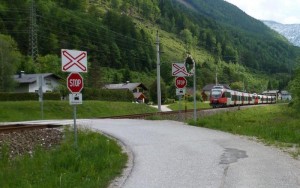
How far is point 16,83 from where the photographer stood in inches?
3361

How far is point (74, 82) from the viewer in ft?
41.4

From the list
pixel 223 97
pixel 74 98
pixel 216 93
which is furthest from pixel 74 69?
pixel 216 93

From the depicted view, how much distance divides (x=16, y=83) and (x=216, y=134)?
240 ft

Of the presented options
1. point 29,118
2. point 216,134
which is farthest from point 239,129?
point 29,118

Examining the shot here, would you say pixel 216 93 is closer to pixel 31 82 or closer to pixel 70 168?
pixel 31 82

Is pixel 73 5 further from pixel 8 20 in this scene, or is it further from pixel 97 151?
pixel 97 151

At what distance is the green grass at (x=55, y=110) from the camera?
40.4 meters

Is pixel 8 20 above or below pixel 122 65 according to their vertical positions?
above

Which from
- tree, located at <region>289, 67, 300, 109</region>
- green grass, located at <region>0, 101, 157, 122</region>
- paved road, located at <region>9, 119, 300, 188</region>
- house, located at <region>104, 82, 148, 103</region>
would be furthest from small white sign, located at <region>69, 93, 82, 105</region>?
house, located at <region>104, 82, 148, 103</region>

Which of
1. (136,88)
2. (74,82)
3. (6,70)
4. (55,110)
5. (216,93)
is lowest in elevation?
(55,110)

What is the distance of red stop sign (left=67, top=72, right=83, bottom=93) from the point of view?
12.5 meters

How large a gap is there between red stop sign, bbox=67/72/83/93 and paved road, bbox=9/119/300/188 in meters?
2.49

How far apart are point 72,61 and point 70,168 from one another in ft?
11.1

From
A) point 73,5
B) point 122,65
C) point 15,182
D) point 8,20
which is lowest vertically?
point 15,182
